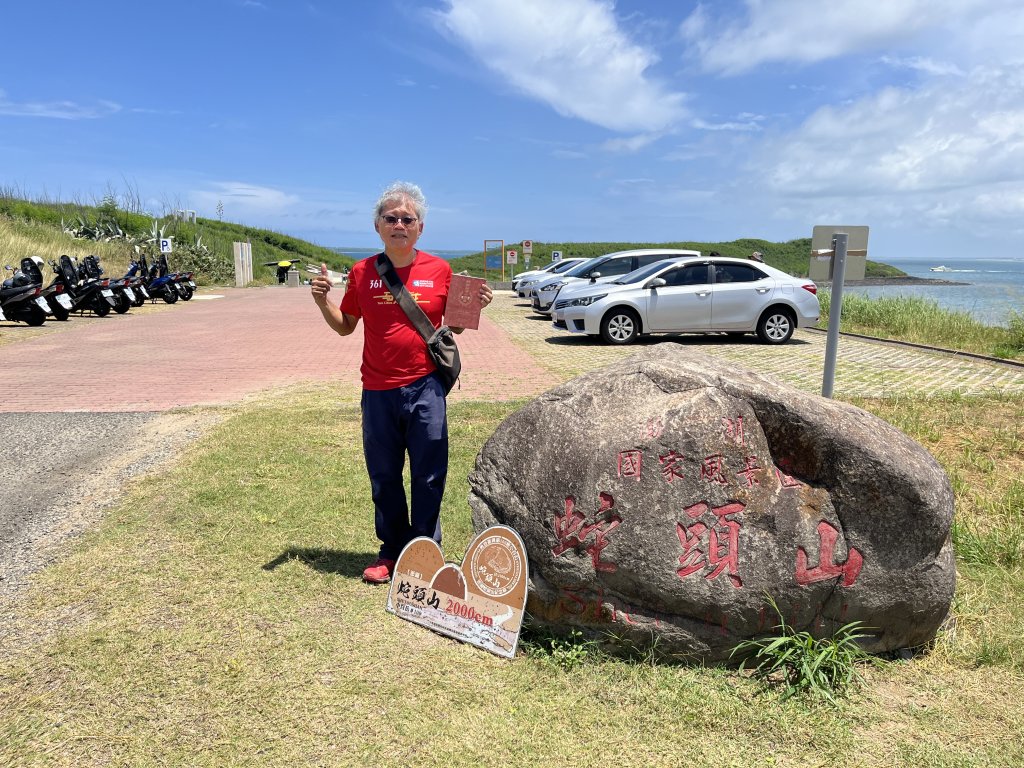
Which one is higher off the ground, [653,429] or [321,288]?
[321,288]

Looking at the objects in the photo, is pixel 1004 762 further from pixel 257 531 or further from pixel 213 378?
pixel 213 378

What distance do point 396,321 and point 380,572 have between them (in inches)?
51.7

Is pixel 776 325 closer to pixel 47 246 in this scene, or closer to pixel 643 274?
pixel 643 274

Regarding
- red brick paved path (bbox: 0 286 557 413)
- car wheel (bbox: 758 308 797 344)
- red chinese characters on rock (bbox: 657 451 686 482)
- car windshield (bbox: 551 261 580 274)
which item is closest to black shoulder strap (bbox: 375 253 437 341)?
red chinese characters on rock (bbox: 657 451 686 482)

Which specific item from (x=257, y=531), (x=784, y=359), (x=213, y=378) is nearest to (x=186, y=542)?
(x=257, y=531)

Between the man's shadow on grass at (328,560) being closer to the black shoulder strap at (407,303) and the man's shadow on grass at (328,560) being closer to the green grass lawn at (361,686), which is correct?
the green grass lawn at (361,686)

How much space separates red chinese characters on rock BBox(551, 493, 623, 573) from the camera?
2.89m

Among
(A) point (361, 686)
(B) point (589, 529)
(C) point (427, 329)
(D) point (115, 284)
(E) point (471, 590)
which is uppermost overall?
(C) point (427, 329)

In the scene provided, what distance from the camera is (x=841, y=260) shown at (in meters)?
5.29

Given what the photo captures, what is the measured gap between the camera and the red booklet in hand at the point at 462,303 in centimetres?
328

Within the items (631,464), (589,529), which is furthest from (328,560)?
(631,464)

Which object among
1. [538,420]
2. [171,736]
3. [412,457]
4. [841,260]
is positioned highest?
[841,260]

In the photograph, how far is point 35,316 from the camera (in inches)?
601

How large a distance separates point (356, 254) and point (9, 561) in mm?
62103
